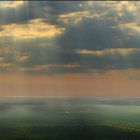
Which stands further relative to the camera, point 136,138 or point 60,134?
point 60,134

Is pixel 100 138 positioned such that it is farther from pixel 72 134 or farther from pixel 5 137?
pixel 5 137

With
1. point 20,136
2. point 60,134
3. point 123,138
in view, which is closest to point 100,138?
point 123,138

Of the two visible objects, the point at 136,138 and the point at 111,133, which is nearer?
the point at 136,138

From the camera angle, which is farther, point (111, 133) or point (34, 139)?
point (111, 133)

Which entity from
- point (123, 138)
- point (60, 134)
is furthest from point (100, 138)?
point (60, 134)

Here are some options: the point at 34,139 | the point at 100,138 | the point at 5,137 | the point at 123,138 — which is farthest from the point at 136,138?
the point at 5,137

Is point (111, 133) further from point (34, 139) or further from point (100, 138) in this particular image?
point (34, 139)

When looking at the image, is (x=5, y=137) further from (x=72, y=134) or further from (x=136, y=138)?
(x=136, y=138)
